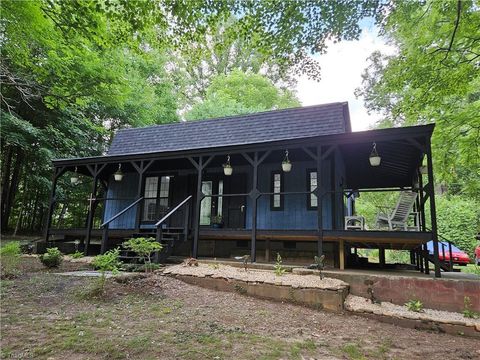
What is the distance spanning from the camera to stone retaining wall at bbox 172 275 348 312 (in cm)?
586

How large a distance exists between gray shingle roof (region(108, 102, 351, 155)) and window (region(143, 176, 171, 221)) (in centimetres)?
120

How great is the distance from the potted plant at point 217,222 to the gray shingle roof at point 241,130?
243 centimetres

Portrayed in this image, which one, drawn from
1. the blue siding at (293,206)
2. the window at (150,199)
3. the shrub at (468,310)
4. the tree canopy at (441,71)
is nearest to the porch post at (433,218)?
the shrub at (468,310)

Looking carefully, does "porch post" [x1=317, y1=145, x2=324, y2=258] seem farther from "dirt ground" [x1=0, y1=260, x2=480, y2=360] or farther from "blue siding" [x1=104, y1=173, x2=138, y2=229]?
"blue siding" [x1=104, y1=173, x2=138, y2=229]

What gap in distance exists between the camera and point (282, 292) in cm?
627

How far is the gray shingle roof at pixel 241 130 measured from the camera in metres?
10.3

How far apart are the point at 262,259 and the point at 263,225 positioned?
3.51 feet

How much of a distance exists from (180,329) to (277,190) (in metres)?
6.40

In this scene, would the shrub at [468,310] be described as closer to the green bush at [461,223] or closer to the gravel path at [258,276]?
the gravel path at [258,276]

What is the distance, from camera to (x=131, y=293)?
589 cm

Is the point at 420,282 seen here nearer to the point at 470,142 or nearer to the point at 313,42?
the point at 313,42

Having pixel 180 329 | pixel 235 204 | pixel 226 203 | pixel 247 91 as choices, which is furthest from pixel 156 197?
pixel 247 91

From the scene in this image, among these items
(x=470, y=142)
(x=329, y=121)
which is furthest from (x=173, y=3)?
(x=470, y=142)

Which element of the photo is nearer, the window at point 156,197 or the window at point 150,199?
the window at point 156,197
